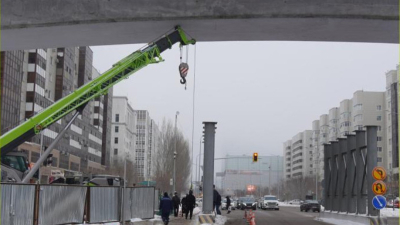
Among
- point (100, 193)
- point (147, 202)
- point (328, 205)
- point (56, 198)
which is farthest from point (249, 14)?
point (328, 205)

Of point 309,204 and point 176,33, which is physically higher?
point 176,33

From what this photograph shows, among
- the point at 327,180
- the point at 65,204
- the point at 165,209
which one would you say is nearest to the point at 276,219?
the point at 327,180

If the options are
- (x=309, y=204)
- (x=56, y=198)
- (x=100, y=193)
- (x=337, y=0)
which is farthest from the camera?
(x=309, y=204)

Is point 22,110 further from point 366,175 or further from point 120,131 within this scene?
point 120,131

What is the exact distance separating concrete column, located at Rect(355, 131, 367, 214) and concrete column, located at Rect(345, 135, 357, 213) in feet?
3.54

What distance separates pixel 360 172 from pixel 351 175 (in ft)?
6.37

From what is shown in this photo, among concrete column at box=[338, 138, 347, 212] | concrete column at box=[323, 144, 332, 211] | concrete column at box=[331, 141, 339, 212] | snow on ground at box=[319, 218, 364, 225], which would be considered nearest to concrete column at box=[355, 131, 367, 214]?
snow on ground at box=[319, 218, 364, 225]

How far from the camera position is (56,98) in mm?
89312

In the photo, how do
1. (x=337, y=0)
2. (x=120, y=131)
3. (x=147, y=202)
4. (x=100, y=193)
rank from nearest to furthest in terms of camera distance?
(x=337, y=0) < (x=100, y=193) < (x=147, y=202) < (x=120, y=131)

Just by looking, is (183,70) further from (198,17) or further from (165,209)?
(165,209)

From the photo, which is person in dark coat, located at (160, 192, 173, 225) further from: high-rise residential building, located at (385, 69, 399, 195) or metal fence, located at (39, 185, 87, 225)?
high-rise residential building, located at (385, 69, 399, 195)

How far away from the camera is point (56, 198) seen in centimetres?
1908

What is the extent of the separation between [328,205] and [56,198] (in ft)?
74.3

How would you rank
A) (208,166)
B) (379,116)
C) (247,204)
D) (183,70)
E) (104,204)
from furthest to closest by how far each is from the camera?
1. (379,116)
2. (247,204)
3. (208,166)
4. (104,204)
5. (183,70)
